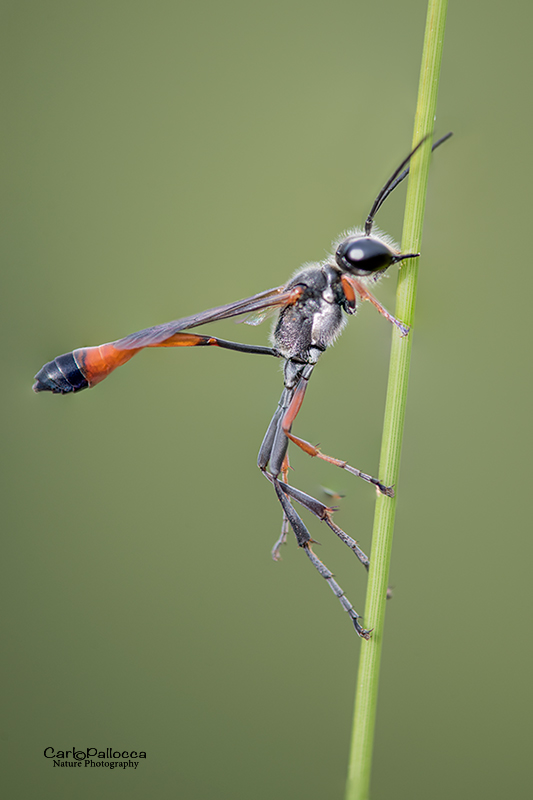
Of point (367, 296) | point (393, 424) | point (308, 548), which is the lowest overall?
point (308, 548)

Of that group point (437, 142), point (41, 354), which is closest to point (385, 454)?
point (437, 142)

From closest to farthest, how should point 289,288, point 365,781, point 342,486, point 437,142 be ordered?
1. point 365,781
2. point 437,142
3. point 289,288
4. point 342,486

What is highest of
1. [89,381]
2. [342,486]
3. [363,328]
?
[363,328]

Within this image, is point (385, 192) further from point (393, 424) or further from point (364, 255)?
point (393, 424)

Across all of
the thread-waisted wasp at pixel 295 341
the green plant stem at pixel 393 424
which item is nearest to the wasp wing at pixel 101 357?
the thread-waisted wasp at pixel 295 341

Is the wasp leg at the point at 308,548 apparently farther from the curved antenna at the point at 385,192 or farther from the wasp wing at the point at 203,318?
the curved antenna at the point at 385,192

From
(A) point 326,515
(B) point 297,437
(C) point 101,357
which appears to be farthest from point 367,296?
(C) point 101,357

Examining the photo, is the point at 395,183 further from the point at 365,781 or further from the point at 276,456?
the point at 365,781
